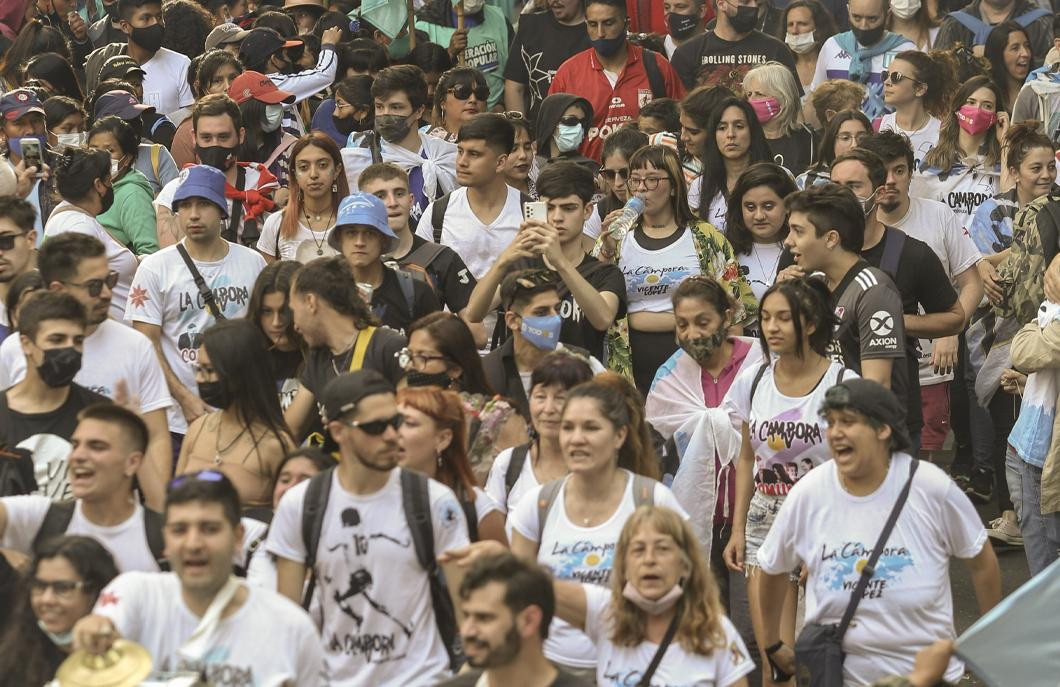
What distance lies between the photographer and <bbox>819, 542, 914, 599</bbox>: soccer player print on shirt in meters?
6.97

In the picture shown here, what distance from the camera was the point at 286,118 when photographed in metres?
11.7

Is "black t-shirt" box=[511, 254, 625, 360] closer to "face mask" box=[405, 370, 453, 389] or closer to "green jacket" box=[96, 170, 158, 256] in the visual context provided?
"face mask" box=[405, 370, 453, 389]

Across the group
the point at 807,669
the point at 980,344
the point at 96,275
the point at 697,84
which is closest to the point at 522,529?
the point at 807,669

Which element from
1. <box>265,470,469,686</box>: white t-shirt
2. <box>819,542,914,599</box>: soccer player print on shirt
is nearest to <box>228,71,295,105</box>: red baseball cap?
<box>265,470,469,686</box>: white t-shirt

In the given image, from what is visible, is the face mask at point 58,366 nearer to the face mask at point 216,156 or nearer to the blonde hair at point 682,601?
the blonde hair at point 682,601

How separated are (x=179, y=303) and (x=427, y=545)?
316cm

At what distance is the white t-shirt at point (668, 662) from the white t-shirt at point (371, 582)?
0.55 metres

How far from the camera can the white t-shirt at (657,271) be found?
9.54 metres

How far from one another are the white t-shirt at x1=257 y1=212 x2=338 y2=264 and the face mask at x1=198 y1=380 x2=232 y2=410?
7.36 feet

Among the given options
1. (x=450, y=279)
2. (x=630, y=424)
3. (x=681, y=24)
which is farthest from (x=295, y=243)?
(x=681, y=24)

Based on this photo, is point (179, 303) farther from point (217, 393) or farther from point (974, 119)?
point (974, 119)

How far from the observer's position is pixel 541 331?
27.6 ft

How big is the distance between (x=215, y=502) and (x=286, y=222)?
427cm

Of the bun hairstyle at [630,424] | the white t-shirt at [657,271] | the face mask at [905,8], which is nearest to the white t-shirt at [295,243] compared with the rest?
the white t-shirt at [657,271]
